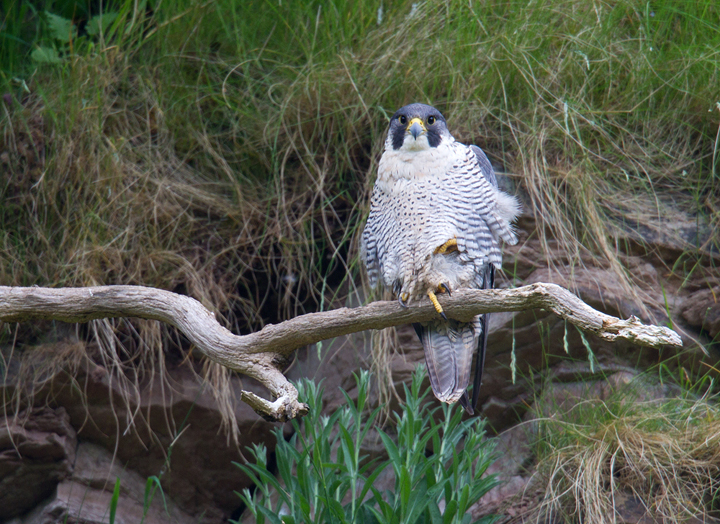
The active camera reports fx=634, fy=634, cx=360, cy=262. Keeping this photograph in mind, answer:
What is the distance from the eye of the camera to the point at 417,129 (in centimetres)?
258

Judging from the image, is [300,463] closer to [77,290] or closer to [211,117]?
[77,290]

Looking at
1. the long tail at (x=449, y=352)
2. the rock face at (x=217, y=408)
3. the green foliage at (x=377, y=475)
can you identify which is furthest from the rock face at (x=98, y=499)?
the long tail at (x=449, y=352)

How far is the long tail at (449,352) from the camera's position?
8.44ft

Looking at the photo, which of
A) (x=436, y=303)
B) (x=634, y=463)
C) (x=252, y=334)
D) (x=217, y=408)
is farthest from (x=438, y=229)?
(x=217, y=408)

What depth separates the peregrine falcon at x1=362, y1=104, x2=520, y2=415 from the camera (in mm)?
2422

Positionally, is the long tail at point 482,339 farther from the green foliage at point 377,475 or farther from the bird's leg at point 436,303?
the bird's leg at point 436,303

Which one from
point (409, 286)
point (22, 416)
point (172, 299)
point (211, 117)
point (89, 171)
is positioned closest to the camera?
point (172, 299)

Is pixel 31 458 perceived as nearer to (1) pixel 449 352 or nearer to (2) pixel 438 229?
(1) pixel 449 352

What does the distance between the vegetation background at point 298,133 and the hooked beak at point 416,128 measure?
29.3 inches

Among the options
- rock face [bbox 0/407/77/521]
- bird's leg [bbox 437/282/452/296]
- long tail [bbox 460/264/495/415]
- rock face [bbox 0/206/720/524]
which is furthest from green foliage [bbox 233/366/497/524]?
rock face [bbox 0/407/77/521]

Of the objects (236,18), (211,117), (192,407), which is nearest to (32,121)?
(211,117)

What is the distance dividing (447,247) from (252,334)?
879 mm

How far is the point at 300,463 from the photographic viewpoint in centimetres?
221

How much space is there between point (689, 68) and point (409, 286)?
6.98 feet
